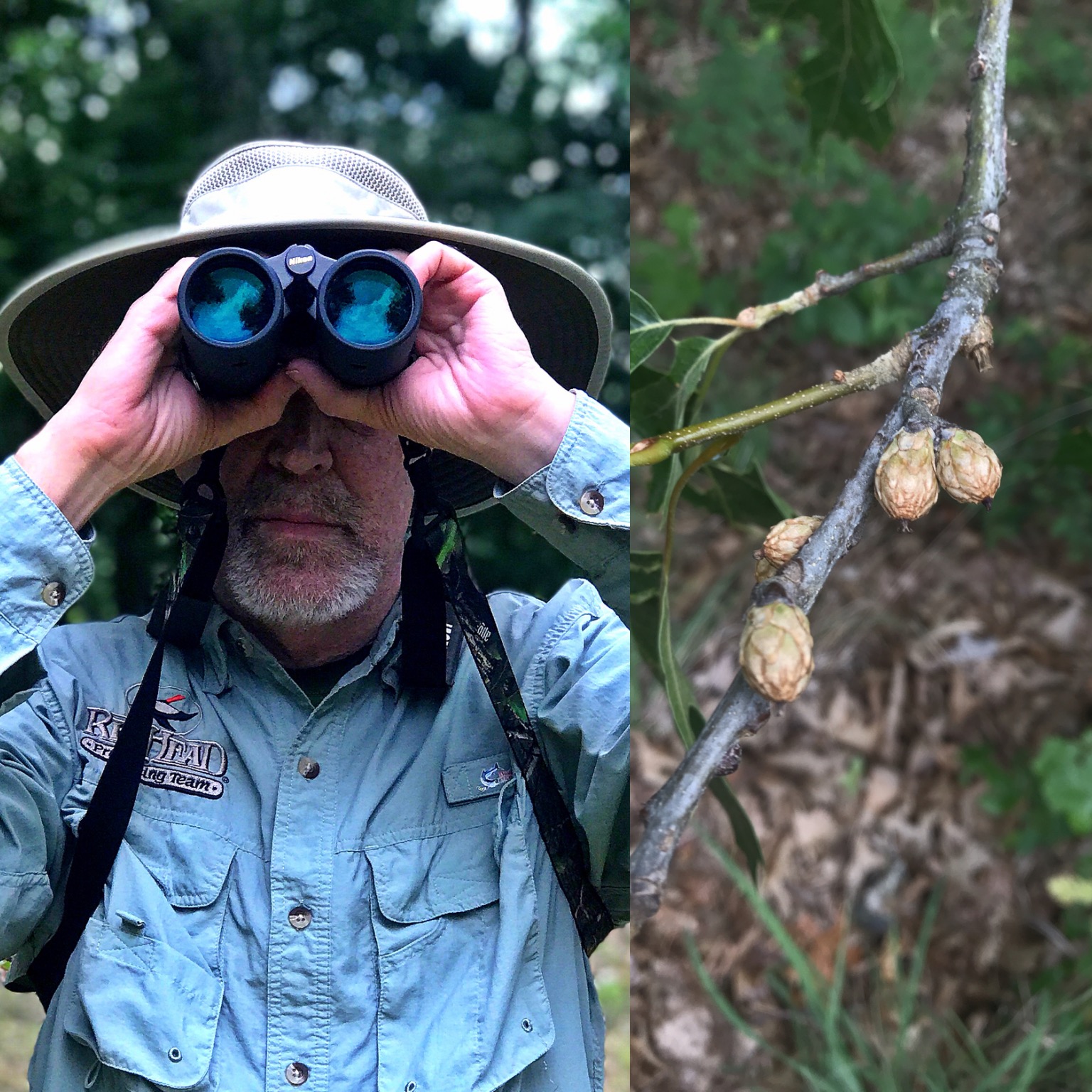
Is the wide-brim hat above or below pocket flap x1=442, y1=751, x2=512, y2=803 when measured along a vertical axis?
above

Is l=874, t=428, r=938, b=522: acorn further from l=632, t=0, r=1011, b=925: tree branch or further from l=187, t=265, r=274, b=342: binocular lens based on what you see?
l=187, t=265, r=274, b=342: binocular lens

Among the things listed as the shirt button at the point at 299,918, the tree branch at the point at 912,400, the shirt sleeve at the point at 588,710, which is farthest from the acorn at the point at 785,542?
the shirt button at the point at 299,918

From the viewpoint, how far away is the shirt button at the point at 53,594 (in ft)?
2.08

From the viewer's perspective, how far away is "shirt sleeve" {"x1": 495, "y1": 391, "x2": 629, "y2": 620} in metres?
0.72

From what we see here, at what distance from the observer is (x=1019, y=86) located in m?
2.06

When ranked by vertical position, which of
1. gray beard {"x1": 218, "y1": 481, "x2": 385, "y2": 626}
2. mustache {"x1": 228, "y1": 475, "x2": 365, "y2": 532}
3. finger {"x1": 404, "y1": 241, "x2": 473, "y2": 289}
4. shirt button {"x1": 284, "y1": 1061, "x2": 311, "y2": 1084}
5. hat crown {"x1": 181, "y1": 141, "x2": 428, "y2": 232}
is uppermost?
hat crown {"x1": 181, "y1": 141, "x2": 428, "y2": 232}

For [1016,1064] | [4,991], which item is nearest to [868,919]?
[1016,1064]

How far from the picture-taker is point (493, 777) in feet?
2.44

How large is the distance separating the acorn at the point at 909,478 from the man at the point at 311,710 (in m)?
0.16

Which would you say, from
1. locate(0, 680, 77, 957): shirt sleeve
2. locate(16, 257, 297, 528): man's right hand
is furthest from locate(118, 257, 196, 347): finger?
locate(0, 680, 77, 957): shirt sleeve

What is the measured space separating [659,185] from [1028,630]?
0.98m

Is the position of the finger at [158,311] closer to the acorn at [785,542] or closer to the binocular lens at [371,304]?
the binocular lens at [371,304]

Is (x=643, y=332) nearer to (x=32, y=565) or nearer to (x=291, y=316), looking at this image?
(x=291, y=316)

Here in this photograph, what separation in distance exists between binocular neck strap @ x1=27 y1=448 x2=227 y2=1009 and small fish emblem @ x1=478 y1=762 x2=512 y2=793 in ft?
0.64
